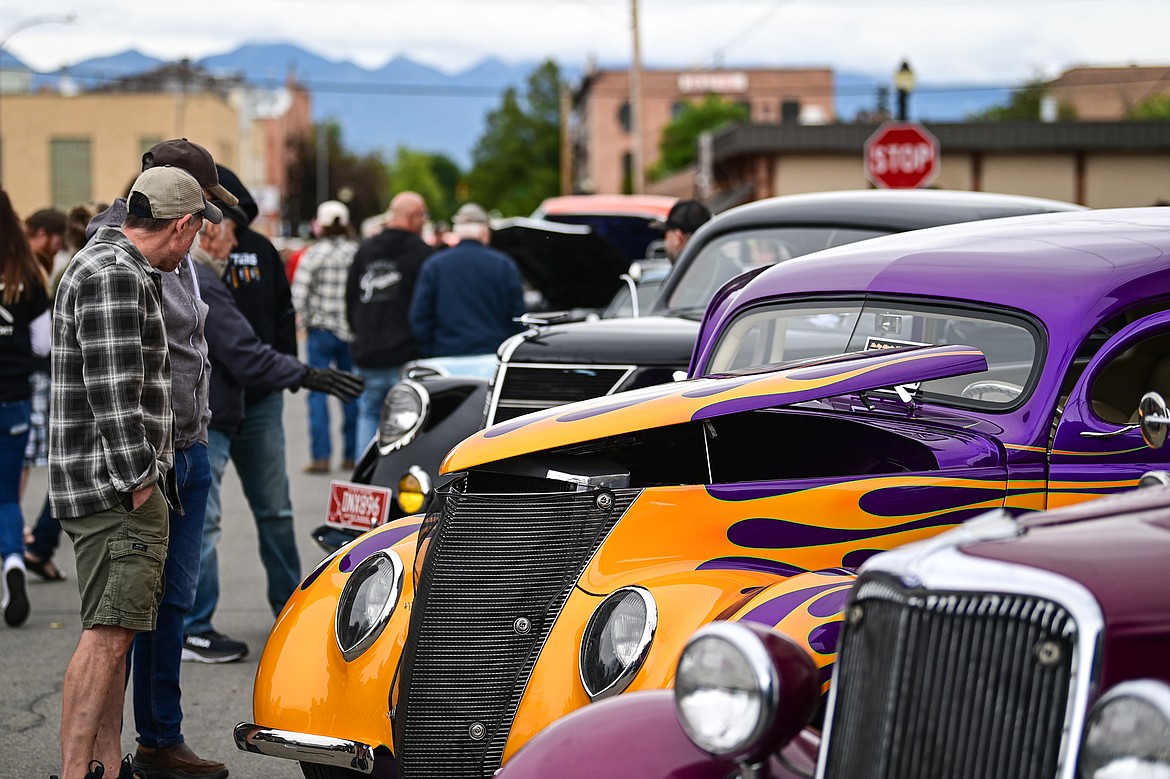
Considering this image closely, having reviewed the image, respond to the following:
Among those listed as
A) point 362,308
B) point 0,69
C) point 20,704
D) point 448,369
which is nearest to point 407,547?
point 20,704

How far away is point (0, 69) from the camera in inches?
2650

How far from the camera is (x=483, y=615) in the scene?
3547 millimetres

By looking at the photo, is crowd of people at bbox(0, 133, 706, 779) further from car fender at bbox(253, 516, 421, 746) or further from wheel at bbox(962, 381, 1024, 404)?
wheel at bbox(962, 381, 1024, 404)

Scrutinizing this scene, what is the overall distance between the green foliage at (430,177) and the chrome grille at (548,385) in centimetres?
14264

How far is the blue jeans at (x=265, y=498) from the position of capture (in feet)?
19.9

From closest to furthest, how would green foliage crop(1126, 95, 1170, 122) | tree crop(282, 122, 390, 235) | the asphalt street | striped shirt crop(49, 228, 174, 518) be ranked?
striped shirt crop(49, 228, 174, 518) < the asphalt street < green foliage crop(1126, 95, 1170, 122) < tree crop(282, 122, 390, 235)

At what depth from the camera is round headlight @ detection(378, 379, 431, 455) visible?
6.54 metres

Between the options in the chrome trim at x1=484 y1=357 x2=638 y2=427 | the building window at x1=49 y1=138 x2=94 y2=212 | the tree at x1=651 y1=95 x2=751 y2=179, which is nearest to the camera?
the chrome trim at x1=484 y1=357 x2=638 y2=427

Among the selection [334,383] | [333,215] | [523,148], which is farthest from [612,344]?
[523,148]

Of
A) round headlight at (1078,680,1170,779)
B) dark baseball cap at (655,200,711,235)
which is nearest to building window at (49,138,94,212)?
dark baseball cap at (655,200,711,235)

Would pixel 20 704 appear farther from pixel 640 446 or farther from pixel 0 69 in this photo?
pixel 0 69

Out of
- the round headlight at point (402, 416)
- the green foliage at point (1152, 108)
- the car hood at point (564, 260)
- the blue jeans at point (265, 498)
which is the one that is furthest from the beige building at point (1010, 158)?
the green foliage at point (1152, 108)

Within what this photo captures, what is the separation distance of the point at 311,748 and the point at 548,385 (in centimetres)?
303

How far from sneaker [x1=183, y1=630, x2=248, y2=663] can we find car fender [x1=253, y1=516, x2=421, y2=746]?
2.14m
